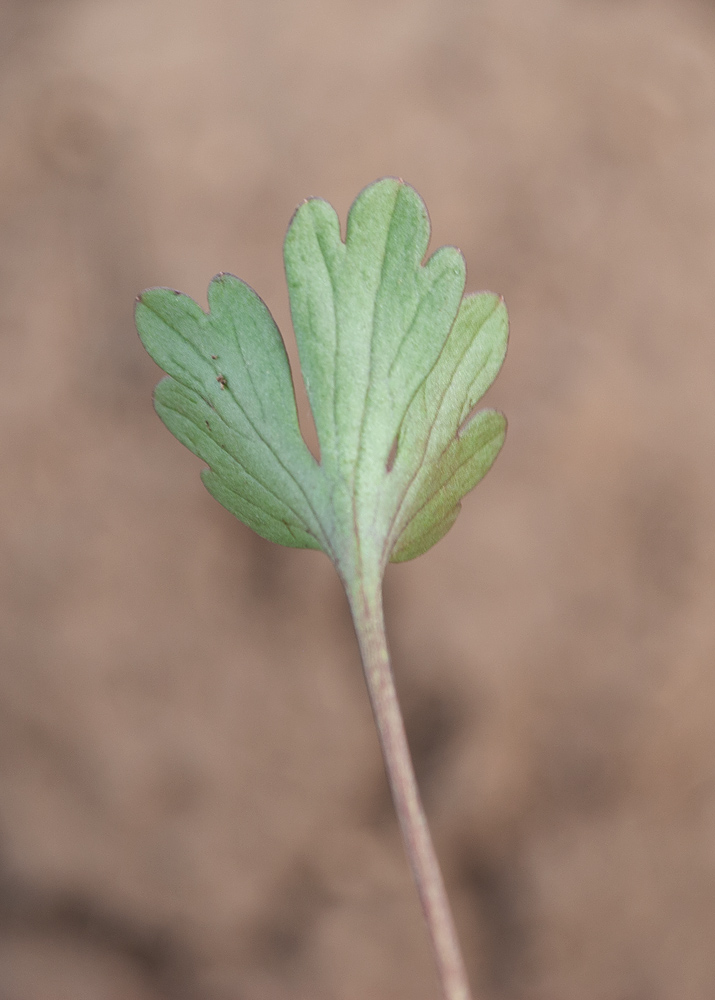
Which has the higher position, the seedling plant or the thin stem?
the seedling plant

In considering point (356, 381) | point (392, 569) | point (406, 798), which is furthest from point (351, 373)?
point (392, 569)

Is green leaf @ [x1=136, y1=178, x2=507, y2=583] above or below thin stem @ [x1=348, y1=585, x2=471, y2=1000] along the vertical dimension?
above

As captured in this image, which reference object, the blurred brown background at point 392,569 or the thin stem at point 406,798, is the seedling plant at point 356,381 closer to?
the thin stem at point 406,798

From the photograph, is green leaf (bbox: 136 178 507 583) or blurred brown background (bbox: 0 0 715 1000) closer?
green leaf (bbox: 136 178 507 583)

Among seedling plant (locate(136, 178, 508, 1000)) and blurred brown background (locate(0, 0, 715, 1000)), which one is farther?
blurred brown background (locate(0, 0, 715, 1000))

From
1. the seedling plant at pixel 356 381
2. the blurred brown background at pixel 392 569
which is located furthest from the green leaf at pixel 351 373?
the blurred brown background at pixel 392 569

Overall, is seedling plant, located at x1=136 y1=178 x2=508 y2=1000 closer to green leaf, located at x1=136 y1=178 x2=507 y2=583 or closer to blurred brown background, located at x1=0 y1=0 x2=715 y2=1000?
green leaf, located at x1=136 y1=178 x2=507 y2=583

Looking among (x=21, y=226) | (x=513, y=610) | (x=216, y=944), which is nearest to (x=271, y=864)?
(x=216, y=944)

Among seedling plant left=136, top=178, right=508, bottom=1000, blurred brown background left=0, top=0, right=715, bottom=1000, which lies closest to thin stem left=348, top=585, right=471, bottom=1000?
seedling plant left=136, top=178, right=508, bottom=1000
